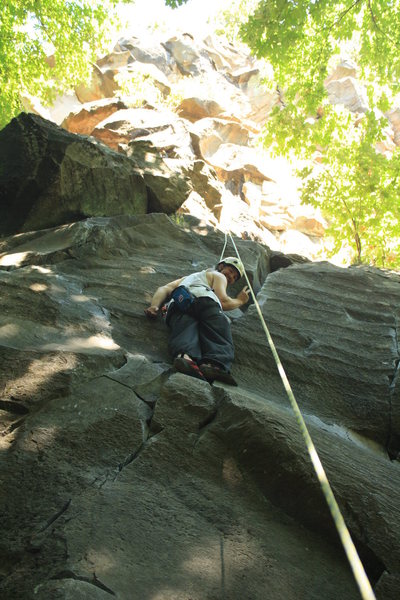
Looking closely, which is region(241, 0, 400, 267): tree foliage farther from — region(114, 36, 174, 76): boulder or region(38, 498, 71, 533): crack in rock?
region(114, 36, 174, 76): boulder

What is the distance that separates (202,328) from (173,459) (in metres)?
1.60

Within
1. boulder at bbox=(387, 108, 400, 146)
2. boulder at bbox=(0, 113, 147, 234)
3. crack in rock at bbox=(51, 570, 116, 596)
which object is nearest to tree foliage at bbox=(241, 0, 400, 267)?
boulder at bbox=(0, 113, 147, 234)

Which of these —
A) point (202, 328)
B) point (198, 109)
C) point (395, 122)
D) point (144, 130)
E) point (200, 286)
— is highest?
point (395, 122)

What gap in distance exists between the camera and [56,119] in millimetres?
20562

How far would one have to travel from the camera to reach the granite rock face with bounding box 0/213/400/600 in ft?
5.88

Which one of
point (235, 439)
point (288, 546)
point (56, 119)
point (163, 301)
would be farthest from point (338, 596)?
point (56, 119)

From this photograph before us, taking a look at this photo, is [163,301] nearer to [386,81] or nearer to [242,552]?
[242,552]

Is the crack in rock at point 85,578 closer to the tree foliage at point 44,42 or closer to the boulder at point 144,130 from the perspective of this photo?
the tree foliage at point 44,42

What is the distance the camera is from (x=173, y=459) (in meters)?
2.40

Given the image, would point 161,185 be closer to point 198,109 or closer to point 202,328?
point 202,328

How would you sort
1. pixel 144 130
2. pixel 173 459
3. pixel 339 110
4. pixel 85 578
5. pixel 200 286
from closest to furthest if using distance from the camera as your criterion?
pixel 85 578, pixel 173 459, pixel 200 286, pixel 339 110, pixel 144 130

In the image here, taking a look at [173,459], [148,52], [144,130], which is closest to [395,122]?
[148,52]

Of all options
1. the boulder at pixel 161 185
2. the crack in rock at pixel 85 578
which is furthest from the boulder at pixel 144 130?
the crack in rock at pixel 85 578

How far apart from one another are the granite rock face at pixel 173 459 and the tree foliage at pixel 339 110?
16.1 ft
